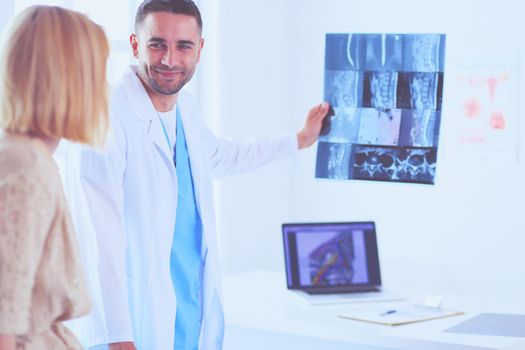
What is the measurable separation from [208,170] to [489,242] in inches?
58.8

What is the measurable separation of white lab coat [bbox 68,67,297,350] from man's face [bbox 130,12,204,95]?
0.04 m

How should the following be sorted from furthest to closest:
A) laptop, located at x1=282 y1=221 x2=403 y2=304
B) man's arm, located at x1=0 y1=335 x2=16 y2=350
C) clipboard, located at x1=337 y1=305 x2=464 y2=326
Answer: laptop, located at x1=282 y1=221 x2=403 y2=304, clipboard, located at x1=337 y1=305 x2=464 y2=326, man's arm, located at x1=0 y1=335 x2=16 y2=350

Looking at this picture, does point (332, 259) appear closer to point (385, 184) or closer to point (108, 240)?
point (385, 184)

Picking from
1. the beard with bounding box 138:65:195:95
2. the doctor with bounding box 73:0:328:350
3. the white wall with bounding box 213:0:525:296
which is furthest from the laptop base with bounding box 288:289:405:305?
the beard with bounding box 138:65:195:95

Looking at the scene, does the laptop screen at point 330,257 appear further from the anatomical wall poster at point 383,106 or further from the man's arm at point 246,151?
the man's arm at point 246,151

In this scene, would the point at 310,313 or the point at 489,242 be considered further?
the point at 489,242

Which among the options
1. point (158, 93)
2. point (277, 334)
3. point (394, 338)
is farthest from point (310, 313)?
point (158, 93)

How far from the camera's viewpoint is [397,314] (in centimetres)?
262

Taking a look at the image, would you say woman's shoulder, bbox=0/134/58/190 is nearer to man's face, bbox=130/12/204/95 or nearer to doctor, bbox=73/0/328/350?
doctor, bbox=73/0/328/350

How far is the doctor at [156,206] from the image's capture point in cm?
201

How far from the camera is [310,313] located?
8.76 feet

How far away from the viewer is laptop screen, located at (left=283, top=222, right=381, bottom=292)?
293cm

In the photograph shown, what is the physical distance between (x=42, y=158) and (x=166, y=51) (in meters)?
1.02

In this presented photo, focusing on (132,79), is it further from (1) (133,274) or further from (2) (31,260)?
(2) (31,260)
